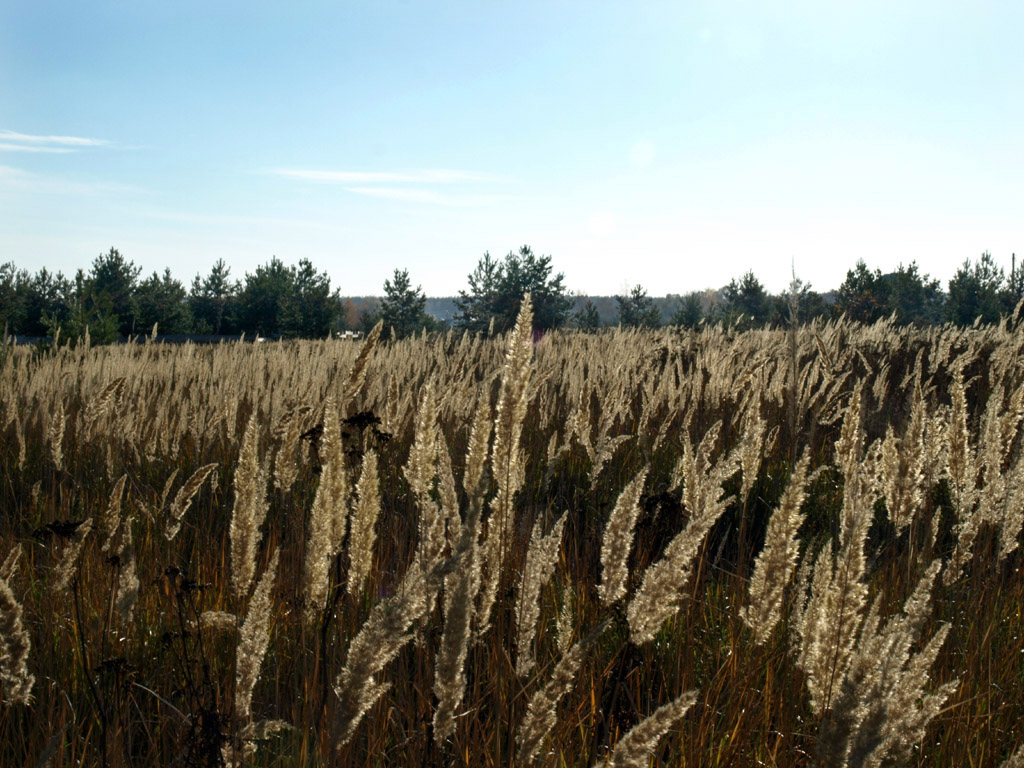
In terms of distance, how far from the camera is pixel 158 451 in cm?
425

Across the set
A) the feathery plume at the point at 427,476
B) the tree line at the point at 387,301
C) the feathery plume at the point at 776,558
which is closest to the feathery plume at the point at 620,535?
the feathery plume at the point at 776,558

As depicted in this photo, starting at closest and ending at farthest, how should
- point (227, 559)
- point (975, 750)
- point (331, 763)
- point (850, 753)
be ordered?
point (850, 753)
point (331, 763)
point (975, 750)
point (227, 559)

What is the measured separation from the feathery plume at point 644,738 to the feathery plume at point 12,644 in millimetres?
997

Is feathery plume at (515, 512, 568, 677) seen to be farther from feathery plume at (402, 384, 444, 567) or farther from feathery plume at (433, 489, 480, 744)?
feathery plume at (433, 489, 480, 744)

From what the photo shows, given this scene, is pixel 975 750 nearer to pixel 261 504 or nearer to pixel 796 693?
pixel 796 693

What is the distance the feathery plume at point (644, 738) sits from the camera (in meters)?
0.90

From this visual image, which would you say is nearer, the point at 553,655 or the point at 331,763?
the point at 331,763

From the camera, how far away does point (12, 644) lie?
1.23 metres

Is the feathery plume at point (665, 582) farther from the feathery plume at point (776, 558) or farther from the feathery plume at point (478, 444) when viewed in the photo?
the feathery plume at point (478, 444)

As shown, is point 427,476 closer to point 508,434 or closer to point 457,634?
point 508,434

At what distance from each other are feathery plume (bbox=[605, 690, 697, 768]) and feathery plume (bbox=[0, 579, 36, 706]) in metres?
1.00

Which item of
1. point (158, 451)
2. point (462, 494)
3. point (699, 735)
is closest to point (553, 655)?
point (699, 735)

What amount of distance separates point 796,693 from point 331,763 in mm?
1121

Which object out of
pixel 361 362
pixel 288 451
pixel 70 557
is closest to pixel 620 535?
pixel 288 451
